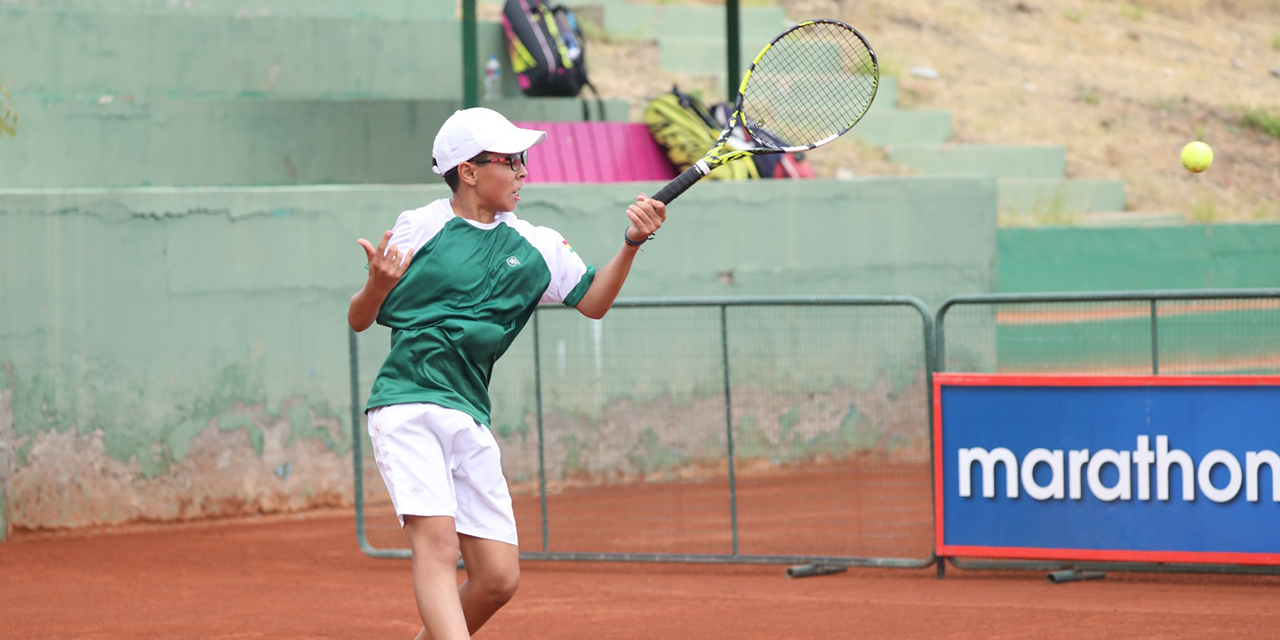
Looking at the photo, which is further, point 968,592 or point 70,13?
point 70,13

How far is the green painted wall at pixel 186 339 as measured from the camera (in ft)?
28.7

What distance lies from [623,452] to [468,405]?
18.6 feet

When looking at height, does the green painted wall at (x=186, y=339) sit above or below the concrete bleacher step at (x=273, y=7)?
below

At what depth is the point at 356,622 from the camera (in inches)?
267

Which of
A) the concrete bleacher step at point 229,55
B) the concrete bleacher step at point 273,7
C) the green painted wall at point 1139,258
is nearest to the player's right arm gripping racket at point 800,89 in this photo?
the green painted wall at point 1139,258

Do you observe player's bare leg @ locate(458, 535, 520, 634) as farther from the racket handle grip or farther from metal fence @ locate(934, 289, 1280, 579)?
metal fence @ locate(934, 289, 1280, 579)

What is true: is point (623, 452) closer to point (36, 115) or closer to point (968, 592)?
point (968, 592)

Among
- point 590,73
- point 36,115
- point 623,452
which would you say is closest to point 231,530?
point 623,452

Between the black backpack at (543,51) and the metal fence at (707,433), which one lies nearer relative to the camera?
the metal fence at (707,433)

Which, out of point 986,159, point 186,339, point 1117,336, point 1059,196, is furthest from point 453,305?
point 986,159

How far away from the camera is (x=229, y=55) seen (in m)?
12.5

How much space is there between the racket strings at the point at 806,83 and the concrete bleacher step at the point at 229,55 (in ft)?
18.1

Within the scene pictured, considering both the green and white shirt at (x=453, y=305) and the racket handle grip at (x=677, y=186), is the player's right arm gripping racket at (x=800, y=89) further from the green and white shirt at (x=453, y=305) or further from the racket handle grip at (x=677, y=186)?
the green and white shirt at (x=453, y=305)

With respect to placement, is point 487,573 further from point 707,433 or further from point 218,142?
point 218,142
